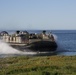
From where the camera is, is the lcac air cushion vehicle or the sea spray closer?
the lcac air cushion vehicle

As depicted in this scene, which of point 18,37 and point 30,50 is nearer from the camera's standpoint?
point 30,50

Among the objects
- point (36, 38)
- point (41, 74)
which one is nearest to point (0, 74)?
point (41, 74)

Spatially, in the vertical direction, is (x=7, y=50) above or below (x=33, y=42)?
below

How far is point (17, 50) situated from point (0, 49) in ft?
16.9

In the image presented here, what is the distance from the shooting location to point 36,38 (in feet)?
165

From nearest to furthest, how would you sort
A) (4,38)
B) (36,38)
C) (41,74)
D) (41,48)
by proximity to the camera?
1. (41,74)
2. (41,48)
3. (36,38)
4. (4,38)

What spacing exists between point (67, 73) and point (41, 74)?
154 centimetres

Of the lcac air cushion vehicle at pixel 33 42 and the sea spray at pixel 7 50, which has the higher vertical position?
the lcac air cushion vehicle at pixel 33 42

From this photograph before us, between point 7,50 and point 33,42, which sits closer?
point 33,42

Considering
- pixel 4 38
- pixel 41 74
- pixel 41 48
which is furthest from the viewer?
pixel 4 38

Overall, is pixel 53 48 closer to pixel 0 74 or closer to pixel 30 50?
pixel 30 50

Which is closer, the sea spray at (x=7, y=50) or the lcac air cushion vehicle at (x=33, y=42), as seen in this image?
the lcac air cushion vehicle at (x=33, y=42)

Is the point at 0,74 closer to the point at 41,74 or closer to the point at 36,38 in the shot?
the point at 41,74

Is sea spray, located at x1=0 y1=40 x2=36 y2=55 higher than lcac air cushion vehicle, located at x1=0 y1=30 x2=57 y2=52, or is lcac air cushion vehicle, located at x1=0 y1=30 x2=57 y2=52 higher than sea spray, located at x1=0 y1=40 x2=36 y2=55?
lcac air cushion vehicle, located at x1=0 y1=30 x2=57 y2=52
